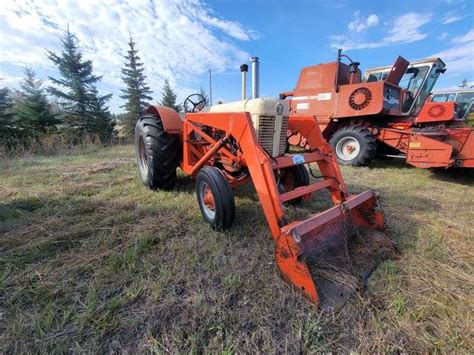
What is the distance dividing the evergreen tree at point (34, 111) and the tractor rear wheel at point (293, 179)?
13964 mm

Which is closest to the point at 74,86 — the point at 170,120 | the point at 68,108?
the point at 68,108

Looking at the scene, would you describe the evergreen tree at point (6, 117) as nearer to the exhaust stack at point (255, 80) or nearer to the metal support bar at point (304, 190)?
the exhaust stack at point (255, 80)

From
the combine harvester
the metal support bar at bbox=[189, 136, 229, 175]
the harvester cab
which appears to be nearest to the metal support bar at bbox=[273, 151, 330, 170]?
the combine harvester

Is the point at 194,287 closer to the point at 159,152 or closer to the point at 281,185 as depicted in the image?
the point at 281,185

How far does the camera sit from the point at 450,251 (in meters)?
2.33

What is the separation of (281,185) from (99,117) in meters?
15.4

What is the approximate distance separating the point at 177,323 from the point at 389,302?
1453 millimetres

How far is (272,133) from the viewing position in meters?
2.62

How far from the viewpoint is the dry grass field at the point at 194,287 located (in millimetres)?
1421

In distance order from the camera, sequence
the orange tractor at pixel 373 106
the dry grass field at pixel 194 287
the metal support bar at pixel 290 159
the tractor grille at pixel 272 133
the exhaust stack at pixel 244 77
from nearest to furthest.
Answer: the dry grass field at pixel 194 287 → the metal support bar at pixel 290 159 → the tractor grille at pixel 272 133 → the exhaust stack at pixel 244 77 → the orange tractor at pixel 373 106

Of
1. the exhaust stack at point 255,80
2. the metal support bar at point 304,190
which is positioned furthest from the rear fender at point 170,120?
the metal support bar at point 304,190

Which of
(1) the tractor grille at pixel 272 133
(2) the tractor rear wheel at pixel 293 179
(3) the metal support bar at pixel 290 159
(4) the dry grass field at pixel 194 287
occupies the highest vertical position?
(1) the tractor grille at pixel 272 133

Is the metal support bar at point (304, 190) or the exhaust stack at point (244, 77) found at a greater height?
the exhaust stack at point (244, 77)

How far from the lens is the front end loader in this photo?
5.88 feet
